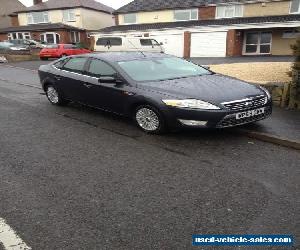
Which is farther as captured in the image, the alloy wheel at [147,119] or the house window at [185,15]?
the house window at [185,15]

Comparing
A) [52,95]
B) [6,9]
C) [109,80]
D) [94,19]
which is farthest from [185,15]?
[6,9]

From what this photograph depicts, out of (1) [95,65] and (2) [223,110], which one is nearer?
(2) [223,110]

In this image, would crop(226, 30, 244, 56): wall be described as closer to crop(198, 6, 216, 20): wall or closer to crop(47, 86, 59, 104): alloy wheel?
crop(198, 6, 216, 20): wall

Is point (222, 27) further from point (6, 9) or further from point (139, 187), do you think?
point (6, 9)

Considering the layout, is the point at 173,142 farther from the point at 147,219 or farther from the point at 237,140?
the point at 147,219

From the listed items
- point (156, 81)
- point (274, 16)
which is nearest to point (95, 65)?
point (156, 81)

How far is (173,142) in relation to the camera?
5840mm

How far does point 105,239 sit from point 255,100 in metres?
3.88

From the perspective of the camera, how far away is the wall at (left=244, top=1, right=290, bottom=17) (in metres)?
30.6

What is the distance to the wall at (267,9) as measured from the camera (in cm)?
3059

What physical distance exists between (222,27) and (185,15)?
277 inches

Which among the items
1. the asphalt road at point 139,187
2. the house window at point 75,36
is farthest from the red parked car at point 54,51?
the asphalt road at point 139,187

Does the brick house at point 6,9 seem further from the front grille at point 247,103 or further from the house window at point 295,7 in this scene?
the front grille at point 247,103

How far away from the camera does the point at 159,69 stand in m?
7.04
